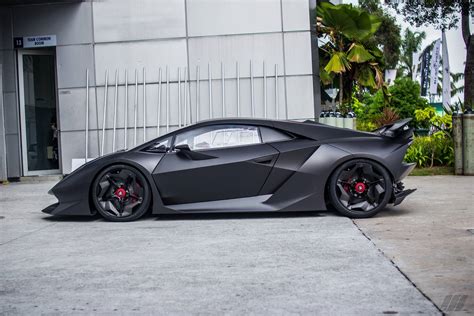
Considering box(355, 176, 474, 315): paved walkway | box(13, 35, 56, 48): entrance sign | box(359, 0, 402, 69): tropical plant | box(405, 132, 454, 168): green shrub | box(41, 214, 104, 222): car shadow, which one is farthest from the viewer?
box(359, 0, 402, 69): tropical plant

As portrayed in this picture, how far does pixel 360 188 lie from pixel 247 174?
1.25m

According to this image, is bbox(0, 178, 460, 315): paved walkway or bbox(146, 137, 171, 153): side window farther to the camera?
bbox(146, 137, 171, 153): side window

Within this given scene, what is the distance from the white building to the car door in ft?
19.7

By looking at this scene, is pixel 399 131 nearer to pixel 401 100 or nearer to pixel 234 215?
pixel 234 215

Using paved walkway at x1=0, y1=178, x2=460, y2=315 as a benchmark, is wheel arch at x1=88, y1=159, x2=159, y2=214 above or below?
above

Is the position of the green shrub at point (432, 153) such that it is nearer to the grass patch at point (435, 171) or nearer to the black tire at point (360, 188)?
the grass patch at point (435, 171)

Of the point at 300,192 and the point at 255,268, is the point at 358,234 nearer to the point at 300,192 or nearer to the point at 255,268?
the point at 300,192

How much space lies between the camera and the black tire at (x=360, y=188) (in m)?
7.17

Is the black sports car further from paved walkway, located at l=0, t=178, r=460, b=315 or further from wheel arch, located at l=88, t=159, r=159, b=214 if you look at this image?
paved walkway, located at l=0, t=178, r=460, b=315

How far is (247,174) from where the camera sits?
23.7 feet

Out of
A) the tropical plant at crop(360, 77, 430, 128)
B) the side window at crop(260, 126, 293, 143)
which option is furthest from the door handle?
the tropical plant at crop(360, 77, 430, 128)

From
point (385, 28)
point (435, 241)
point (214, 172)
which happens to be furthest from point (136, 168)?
point (385, 28)

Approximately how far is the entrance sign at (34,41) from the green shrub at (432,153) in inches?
305

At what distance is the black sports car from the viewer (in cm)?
718
